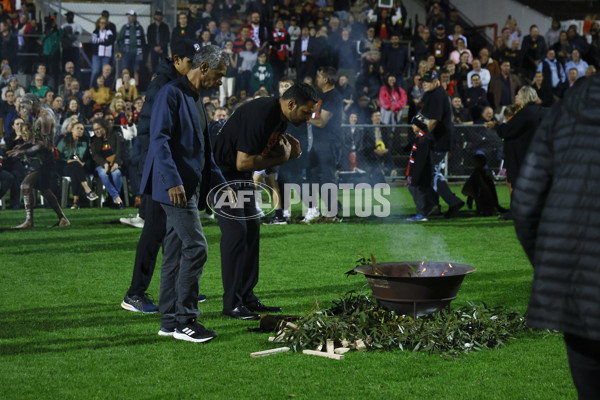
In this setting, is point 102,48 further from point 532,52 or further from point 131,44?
point 532,52

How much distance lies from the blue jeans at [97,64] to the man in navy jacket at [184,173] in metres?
16.1

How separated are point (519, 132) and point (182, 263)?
6.96 metres

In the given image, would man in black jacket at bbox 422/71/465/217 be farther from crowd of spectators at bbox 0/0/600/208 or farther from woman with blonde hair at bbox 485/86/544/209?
crowd of spectators at bbox 0/0/600/208

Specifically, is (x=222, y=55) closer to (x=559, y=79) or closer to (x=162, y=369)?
(x=162, y=369)

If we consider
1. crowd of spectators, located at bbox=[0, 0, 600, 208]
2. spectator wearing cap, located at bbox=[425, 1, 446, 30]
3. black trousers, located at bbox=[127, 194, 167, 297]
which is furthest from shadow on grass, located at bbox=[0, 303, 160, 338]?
spectator wearing cap, located at bbox=[425, 1, 446, 30]

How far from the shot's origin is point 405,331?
610 cm

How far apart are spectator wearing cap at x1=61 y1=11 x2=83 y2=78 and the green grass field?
37.0 ft

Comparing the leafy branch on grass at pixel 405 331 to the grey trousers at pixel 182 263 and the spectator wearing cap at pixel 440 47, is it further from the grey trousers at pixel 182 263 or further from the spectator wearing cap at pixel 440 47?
the spectator wearing cap at pixel 440 47

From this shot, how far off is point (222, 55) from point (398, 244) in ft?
19.3

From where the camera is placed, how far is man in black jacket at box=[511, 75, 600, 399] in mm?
2793

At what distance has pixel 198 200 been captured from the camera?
255 inches

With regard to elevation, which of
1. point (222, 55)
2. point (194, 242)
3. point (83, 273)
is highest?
point (222, 55)

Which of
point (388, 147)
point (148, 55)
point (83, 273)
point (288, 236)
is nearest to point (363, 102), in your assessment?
point (388, 147)

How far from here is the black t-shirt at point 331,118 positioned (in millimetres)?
13562
